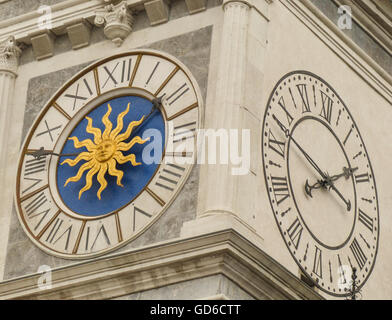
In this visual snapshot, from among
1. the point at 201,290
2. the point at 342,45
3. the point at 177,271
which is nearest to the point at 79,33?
the point at 342,45

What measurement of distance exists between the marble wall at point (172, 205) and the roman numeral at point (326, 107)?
4.97ft

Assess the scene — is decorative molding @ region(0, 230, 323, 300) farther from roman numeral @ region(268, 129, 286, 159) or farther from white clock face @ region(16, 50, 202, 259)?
roman numeral @ region(268, 129, 286, 159)

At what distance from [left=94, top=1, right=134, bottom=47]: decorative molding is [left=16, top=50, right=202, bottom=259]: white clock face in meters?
0.25

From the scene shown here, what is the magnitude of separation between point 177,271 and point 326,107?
10.4ft

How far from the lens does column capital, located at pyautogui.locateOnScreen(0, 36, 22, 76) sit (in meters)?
21.3

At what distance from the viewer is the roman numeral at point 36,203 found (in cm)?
2011

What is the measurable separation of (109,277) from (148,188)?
1138mm

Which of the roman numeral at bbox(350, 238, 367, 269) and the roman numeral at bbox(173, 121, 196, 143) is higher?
the roman numeral at bbox(173, 121, 196, 143)

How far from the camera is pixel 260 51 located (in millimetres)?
19938

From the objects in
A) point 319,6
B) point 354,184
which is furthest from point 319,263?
point 319,6
